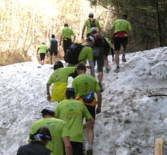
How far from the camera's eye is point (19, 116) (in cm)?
995

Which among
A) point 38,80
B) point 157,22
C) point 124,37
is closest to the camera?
point 124,37

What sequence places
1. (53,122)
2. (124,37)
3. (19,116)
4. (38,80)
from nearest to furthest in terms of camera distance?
(53,122), (19,116), (124,37), (38,80)

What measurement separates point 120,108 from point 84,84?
2.13 metres

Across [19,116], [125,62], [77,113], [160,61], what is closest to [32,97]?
[19,116]

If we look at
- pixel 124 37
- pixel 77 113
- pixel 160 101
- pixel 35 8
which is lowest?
pixel 160 101

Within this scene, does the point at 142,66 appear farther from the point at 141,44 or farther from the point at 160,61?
the point at 141,44

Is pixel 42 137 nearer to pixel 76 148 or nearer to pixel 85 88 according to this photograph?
pixel 76 148

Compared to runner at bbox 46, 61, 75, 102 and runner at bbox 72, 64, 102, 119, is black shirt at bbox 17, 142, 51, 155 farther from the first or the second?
runner at bbox 46, 61, 75, 102

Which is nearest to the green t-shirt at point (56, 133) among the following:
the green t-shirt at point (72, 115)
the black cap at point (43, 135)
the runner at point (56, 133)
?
the runner at point (56, 133)

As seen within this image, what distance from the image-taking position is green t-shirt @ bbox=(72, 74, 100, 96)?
21.1ft

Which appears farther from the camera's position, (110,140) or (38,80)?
(38,80)

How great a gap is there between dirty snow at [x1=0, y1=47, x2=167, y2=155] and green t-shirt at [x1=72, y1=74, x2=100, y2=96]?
139cm

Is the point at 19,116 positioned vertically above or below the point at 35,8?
below

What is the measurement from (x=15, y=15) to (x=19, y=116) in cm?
3227
